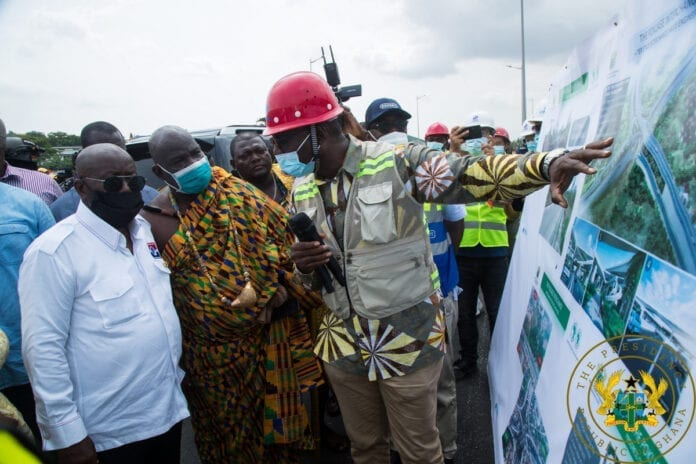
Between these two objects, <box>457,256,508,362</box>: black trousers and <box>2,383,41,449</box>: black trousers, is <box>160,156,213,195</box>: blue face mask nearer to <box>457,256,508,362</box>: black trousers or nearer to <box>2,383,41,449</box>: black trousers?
<box>2,383,41,449</box>: black trousers

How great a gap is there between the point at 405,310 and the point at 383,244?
29cm

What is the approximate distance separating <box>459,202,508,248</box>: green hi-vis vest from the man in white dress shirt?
7.29 feet

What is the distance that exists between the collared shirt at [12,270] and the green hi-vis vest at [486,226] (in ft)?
8.85

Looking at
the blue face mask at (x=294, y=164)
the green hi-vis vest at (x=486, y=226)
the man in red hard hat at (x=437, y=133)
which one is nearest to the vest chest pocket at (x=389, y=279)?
the blue face mask at (x=294, y=164)

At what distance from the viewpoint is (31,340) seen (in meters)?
1.45

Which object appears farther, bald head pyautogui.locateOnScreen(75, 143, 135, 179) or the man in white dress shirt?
bald head pyautogui.locateOnScreen(75, 143, 135, 179)

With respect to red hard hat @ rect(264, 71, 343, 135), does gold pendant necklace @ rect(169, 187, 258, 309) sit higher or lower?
lower

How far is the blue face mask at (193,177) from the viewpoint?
207 centimetres

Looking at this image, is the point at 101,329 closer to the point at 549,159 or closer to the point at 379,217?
the point at 379,217

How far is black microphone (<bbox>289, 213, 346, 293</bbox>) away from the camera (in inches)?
62.2

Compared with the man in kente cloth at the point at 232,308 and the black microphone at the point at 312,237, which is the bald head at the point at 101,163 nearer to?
the man in kente cloth at the point at 232,308

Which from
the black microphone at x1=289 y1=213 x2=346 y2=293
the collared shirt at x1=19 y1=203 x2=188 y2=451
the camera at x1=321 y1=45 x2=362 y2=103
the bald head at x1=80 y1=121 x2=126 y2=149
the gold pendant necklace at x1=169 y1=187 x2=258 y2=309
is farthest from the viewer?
the bald head at x1=80 y1=121 x2=126 y2=149

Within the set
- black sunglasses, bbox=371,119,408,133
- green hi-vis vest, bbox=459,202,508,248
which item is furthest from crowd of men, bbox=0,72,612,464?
green hi-vis vest, bbox=459,202,508,248

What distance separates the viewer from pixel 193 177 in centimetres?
208
